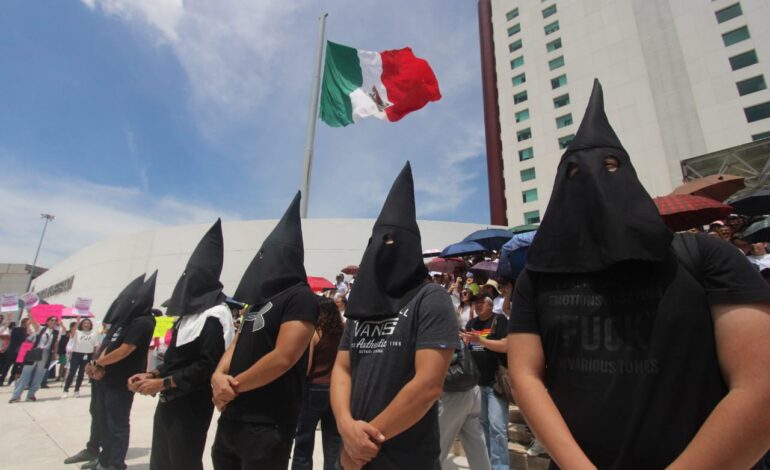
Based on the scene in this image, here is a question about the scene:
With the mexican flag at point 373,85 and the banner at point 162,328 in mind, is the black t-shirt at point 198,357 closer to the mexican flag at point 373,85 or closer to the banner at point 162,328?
the mexican flag at point 373,85

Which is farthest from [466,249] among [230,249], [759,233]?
[230,249]

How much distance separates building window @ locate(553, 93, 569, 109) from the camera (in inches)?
1416

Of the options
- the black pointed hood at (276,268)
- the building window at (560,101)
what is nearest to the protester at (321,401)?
the black pointed hood at (276,268)

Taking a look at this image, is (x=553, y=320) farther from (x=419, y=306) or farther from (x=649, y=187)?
(x=649, y=187)

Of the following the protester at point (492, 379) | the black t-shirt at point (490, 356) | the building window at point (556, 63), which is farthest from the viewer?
the building window at point (556, 63)

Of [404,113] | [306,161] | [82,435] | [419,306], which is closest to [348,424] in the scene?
[419,306]

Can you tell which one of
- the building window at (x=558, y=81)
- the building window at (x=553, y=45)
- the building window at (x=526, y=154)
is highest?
the building window at (x=553, y=45)

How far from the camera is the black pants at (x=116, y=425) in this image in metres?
4.34

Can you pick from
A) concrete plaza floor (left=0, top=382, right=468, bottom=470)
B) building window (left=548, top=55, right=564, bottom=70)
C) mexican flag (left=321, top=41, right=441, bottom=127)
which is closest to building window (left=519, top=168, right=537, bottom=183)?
building window (left=548, top=55, right=564, bottom=70)

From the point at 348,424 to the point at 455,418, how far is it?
1813 millimetres

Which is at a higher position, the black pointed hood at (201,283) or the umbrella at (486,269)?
the umbrella at (486,269)

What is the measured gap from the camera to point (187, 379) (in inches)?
112

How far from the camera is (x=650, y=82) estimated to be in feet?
102

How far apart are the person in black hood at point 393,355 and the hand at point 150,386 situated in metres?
1.51
